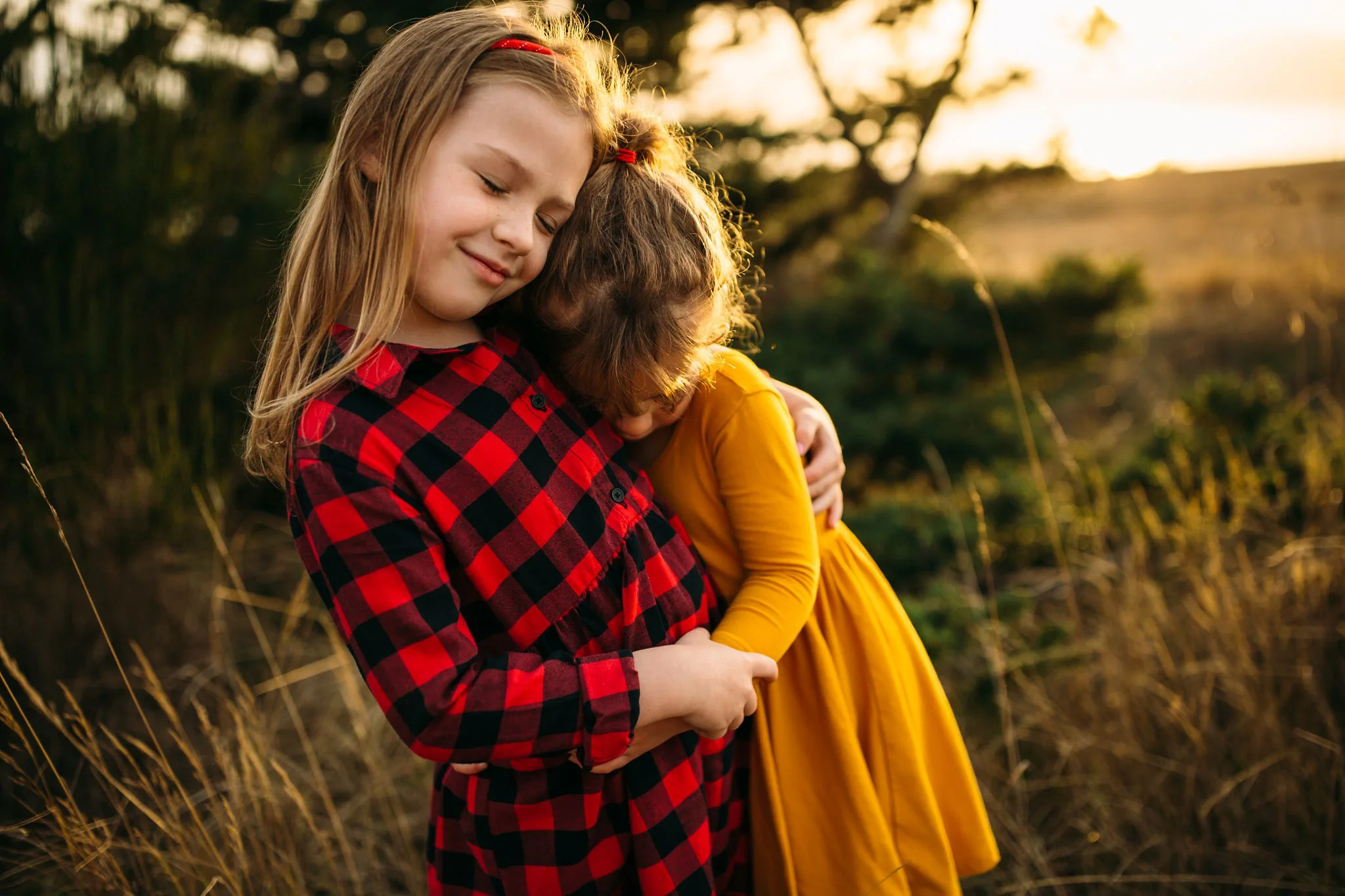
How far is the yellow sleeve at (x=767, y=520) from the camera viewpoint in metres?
1.18

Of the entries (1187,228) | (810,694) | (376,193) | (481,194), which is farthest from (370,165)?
(1187,228)

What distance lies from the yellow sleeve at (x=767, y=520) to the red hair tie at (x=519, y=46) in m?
0.54

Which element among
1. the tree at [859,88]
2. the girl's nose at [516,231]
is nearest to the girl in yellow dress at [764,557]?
the girl's nose at [516,231]

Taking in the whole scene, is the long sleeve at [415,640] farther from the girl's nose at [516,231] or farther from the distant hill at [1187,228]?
the distant hill at [1187,228]

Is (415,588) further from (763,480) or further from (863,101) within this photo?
(863,101)

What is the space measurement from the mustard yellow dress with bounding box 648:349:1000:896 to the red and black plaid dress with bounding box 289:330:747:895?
86 millimetres

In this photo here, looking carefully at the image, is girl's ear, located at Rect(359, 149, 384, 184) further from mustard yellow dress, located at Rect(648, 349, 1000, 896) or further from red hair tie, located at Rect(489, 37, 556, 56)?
mustard yellow dress, located at Rect(648, 349, 1000, 896)

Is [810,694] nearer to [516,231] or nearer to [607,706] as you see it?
[607,706]

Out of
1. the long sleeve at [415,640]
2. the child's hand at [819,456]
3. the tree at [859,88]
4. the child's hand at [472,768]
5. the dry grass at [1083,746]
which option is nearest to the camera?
the long sleeve at [415,640]

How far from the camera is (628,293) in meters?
1.19

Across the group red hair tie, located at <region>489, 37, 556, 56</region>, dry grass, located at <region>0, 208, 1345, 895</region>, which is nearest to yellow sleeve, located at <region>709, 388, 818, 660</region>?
red hair tie, located at <region>489, 37, 556, 56</region>

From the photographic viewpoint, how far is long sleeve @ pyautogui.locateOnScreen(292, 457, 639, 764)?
933mm

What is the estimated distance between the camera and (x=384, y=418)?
99cm

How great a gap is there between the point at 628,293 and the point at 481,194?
0.81 feet
